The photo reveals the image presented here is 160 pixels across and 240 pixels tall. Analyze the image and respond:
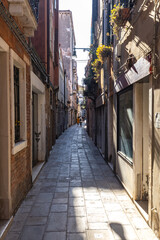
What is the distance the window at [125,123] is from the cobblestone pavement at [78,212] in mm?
1020

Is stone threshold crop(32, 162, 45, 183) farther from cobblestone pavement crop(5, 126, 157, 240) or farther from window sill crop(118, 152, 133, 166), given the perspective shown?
window sill crop(118, 152, 133, 166)

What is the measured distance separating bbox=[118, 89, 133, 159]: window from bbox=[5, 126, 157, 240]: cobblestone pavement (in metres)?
1.02

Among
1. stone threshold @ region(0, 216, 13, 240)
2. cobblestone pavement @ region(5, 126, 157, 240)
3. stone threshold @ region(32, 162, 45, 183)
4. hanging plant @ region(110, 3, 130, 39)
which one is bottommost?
cobblestone pavement @ region(5, 126, 157, 240)

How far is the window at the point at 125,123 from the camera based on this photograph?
495cm

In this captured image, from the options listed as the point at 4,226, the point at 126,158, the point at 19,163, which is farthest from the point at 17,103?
the point at 126,158

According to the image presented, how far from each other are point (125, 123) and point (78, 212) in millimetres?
2559

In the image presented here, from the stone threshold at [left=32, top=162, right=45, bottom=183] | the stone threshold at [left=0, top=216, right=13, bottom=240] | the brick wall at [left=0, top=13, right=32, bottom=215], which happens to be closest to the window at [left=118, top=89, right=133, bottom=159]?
the brick wall at [left=0, top=13, right=32, bottom=215]

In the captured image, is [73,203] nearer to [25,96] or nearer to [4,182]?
[4,182]

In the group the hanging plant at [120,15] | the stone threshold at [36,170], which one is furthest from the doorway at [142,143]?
the stone threshold at [36,170]

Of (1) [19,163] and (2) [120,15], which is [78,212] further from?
(2) [120,15]

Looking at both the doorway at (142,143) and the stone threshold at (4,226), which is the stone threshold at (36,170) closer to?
the stone threshold at (4,226)

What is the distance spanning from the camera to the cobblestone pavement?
329 cm

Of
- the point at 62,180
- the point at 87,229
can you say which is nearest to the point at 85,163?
the point at 62,180

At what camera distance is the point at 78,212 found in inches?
159
